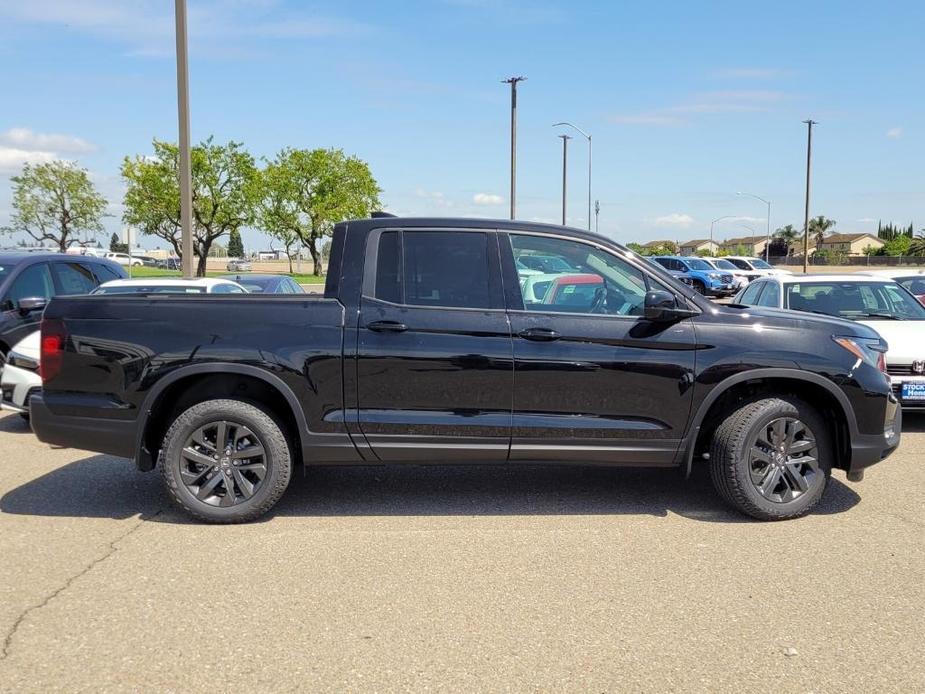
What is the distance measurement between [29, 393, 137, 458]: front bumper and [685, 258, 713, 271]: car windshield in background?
3508 cm

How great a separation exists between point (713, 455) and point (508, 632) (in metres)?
2.19

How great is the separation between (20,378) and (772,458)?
6377 millimetres

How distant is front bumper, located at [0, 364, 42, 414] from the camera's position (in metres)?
7.39

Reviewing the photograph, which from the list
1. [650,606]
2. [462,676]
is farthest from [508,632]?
[650,606]

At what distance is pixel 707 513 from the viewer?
5.39 m

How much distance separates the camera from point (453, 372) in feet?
16.3

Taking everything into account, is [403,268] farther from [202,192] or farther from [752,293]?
[202,192]

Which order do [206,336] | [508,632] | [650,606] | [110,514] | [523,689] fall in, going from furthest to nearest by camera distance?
[110,514]
[206,336]
[650,606]
[508,632]
[523,689]

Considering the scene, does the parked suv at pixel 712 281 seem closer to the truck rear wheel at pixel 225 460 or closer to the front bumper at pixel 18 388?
the front bumper at pixel 18 388

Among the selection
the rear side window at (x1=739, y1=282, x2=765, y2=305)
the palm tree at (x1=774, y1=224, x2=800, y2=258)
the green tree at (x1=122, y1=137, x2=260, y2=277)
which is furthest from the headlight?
the palm tree at (x1=774, y1=224, x2=800, y2=258)

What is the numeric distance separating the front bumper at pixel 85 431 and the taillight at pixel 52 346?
0.21 meters

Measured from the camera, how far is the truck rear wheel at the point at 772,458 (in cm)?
510

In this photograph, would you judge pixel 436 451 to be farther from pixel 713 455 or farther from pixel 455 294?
pixel 713 455

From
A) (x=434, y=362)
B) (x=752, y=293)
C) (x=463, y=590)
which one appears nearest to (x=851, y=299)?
(x=752, y=293)
